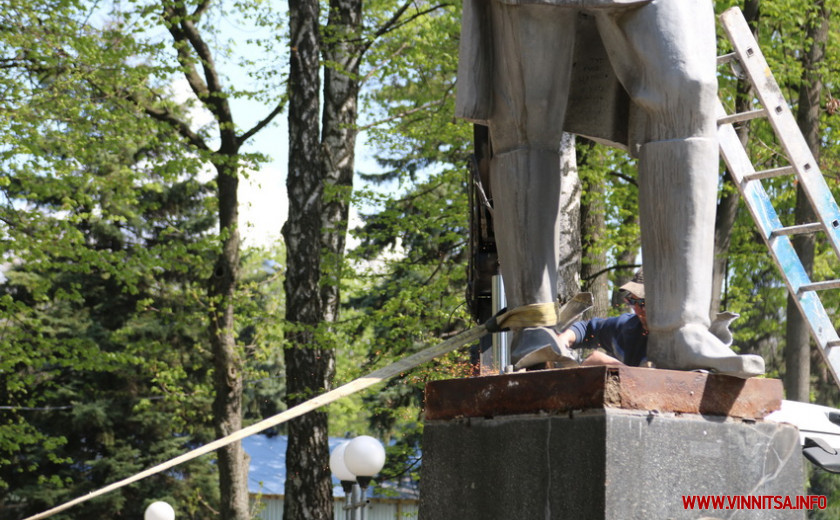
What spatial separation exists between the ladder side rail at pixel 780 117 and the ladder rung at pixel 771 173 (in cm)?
6

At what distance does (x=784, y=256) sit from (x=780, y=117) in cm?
83

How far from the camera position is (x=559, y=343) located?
321 centimetres

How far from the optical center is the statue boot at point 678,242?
299 centimetres

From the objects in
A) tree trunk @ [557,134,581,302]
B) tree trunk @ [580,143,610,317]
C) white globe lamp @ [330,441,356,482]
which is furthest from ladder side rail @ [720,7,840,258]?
tree trunk @ [580,143,610,317]

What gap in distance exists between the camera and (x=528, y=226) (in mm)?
3285

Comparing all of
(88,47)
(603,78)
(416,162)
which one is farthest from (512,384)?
(416,162)

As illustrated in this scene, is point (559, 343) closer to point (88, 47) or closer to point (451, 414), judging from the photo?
point (451, 414)

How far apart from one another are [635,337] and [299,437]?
8.96 metres

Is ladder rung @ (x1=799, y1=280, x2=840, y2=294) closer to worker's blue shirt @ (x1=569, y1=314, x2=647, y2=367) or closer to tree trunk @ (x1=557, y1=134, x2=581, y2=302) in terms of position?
worker's blue shirt @ (x1=569, y1=314, x2=647, y2=367)

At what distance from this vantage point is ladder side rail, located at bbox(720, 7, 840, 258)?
243 inches

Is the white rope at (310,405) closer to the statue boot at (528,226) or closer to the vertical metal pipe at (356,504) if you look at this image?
the statue boot at (528,226)

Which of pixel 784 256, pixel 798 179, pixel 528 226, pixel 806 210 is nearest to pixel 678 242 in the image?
pixel 528 226

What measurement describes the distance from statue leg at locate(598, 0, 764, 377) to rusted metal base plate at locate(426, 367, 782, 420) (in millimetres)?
159

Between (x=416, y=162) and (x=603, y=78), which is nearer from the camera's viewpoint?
(x=603, y=78)
